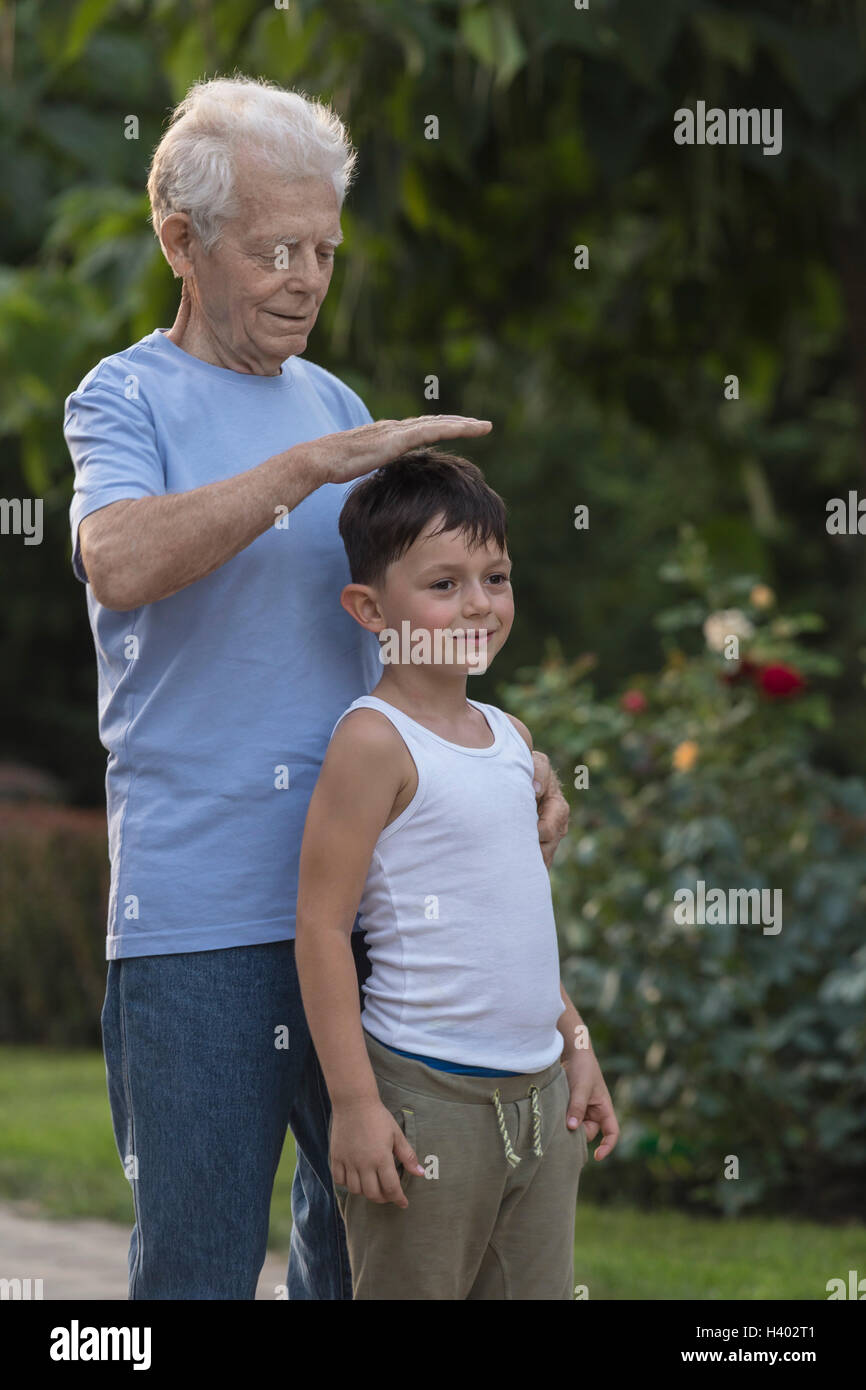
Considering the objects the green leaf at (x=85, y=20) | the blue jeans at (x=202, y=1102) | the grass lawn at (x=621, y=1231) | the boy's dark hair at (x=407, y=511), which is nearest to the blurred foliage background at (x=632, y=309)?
the green leaf at (x=85, y=20)

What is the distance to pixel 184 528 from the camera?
183cm

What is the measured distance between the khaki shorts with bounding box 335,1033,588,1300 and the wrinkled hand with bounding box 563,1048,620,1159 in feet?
0.45

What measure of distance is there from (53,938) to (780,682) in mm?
4516

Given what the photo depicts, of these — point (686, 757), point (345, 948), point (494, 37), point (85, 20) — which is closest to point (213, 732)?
point (345, 948)

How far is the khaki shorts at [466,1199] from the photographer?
195 centimetres

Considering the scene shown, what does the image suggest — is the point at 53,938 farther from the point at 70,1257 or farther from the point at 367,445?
the point at 367,445

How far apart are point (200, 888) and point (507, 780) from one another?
14.9 inches

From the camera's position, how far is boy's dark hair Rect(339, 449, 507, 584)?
2.01 metres

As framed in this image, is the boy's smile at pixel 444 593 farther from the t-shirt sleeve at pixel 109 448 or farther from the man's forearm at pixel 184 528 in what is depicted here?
the t-shirt sleeve at pixel 109 448

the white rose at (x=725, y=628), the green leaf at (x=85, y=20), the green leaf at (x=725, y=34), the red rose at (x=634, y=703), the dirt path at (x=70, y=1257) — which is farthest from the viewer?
the red rose at (x=634, y=703)

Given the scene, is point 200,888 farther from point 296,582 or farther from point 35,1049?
point 35,1049

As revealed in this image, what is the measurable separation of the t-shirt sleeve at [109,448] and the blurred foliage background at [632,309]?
2.15 metres

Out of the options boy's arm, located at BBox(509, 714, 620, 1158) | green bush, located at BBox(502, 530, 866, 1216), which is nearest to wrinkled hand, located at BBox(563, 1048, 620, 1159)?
boy's arm, located at BBox(509, 714, 620, 1158)
